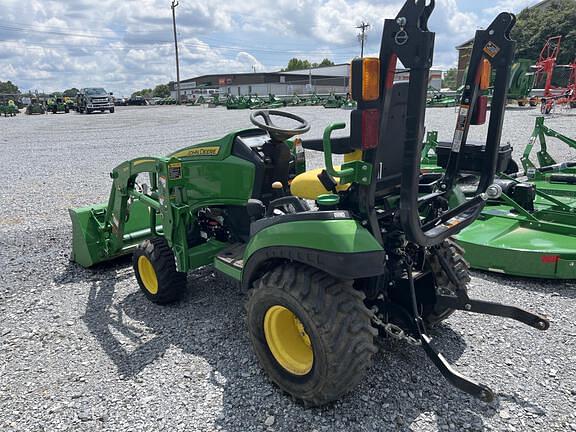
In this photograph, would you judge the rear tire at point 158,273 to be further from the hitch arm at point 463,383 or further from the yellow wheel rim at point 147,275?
the hitch arm at point 463,383

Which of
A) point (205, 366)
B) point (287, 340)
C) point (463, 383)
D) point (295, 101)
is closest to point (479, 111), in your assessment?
point (463, 383)

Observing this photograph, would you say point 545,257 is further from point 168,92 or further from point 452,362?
point 168,92

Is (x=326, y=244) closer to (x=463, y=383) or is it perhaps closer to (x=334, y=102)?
(x=463, y=383)

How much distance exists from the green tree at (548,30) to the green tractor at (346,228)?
43786 millimetres

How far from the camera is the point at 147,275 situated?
4.04 meters

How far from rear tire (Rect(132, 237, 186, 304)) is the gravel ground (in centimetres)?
12

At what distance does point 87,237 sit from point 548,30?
4960 cm

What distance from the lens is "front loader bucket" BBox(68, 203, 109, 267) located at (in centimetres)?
464

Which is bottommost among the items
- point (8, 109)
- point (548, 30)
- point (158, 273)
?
point (158, 273)

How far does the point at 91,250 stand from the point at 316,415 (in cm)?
306

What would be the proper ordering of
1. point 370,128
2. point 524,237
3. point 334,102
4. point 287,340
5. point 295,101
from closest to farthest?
1. point 370,128
2. point 287,340
3. point 524,237
4. point 334,102
5. point 295,101

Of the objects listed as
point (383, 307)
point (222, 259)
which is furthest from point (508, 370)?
point (222, 259)

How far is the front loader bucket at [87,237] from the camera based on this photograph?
15.2ft

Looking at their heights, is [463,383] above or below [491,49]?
below
